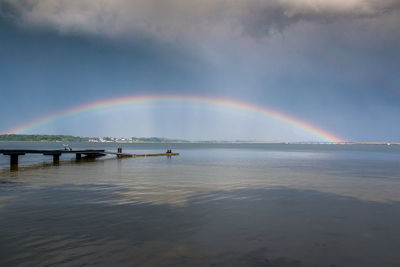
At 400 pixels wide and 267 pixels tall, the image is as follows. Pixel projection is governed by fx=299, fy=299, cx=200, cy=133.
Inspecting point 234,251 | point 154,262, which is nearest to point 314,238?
point 234,251

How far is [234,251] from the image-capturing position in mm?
10000

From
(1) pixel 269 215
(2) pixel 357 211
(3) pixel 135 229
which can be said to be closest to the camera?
(3) pixel 135 229

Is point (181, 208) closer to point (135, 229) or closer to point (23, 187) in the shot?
point (135, 229)

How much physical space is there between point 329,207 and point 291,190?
6.12 metres

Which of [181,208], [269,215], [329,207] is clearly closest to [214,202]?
[181,208]

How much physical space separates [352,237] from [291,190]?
38.2 ft

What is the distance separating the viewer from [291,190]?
76.1ft

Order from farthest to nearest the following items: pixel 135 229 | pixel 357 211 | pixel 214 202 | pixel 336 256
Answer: pixel 214 202 → pixel 357 211 → pixel 135 229 → pixel 336 256

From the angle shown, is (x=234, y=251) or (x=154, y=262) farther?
(x=234, y=251)

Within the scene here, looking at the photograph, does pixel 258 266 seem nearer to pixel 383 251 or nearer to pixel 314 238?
pixel 314 238

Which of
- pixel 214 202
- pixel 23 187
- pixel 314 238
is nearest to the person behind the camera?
pixel 314 238

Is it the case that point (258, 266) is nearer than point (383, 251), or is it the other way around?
point (258, 266)

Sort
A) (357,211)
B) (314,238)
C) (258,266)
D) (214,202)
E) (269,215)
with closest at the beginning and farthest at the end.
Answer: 1. (258,266)
2. (314,238)
3. (269,215)
4. (357,211)
5. (214,202)

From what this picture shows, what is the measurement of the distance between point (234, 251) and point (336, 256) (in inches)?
130
